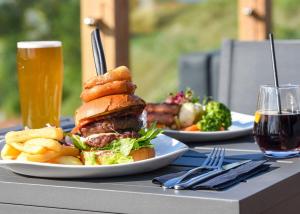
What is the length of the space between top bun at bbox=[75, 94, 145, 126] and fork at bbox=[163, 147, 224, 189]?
18 centimetres

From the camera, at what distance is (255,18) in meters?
4.74

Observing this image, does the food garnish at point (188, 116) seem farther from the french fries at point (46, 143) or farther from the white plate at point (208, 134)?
the french fries at point (46, 143)

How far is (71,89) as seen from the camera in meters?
9.34

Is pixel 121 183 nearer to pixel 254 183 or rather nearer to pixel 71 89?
pixel 254 183

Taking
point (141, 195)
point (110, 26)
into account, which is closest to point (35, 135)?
point (141, 195)

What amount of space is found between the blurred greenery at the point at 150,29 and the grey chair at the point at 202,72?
459cm

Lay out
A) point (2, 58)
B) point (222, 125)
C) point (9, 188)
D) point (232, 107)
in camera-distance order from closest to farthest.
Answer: point (9, 188) < point (222, 125) < point (232, 107) < point (2, 58)

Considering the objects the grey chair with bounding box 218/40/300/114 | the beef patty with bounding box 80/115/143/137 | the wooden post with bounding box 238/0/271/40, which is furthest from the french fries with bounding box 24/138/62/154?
the wooden post with bounding box 238/0/271/40

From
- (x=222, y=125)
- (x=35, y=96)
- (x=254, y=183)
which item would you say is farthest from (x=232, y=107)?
(x=254, y=183)

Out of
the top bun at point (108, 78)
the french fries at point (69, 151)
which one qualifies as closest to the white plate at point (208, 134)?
the top bun at point (108, 78)

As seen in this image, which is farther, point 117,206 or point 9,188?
point 9,188

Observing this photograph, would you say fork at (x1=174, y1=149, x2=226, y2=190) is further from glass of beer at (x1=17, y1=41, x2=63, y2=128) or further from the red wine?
glass of beer at (x1=17, y1=41, x2=63, y2=128)

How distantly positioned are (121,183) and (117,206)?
9 cm

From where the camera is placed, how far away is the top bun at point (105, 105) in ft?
5.18
